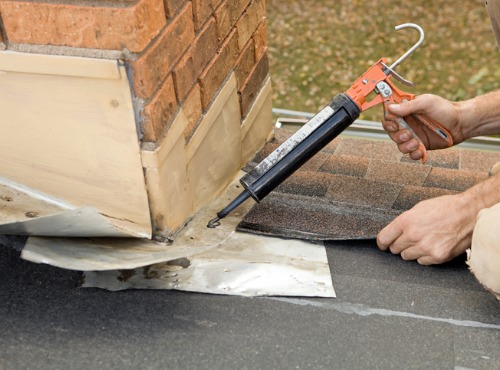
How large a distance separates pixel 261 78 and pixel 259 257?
93 centimetres

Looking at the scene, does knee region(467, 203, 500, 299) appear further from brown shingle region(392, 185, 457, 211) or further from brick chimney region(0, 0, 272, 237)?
brick chimney region(0, 0, 272, 237)

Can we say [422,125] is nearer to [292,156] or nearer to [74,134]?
[292,156]

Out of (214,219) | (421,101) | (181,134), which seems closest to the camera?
(181,134)

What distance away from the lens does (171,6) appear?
172 cm

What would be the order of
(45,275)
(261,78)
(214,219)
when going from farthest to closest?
(261,78), (214,219), (45,275)

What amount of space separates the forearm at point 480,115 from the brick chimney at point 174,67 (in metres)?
0.76

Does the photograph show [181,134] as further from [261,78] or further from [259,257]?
[261,78]

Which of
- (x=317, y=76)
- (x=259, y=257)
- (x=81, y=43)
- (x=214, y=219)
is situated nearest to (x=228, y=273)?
(x=259, y=257)

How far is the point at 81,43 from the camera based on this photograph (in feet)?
5.25

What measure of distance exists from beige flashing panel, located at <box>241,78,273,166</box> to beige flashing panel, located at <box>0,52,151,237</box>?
70cm

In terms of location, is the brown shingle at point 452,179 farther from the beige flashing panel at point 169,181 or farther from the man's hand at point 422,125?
the beige flashing panel at point 169,181

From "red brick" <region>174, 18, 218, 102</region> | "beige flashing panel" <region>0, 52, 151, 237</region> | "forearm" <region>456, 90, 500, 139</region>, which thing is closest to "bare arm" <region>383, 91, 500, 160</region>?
"forearm" <region>456, 90, 500, 139</region>

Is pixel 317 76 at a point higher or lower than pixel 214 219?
lower

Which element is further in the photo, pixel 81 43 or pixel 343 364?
pixel 81 43
